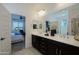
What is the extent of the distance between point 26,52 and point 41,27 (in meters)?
0.55

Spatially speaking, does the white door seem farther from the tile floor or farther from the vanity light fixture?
the vanity light fixture

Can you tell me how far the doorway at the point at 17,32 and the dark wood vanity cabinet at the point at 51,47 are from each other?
0.76 feet

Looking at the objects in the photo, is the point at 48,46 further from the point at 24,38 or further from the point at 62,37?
the point at 24,38

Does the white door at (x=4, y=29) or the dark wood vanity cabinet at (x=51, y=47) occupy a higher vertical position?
the white door at (x=4, y=29)

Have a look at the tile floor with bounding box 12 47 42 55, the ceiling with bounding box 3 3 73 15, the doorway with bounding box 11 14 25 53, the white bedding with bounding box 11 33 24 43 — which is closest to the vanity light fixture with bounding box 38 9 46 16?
the ceiling with bounding box 3 3 73 15

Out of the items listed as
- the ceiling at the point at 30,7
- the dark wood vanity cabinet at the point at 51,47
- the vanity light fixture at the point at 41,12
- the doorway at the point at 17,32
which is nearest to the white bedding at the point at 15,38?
the doorway at the point at 17,32

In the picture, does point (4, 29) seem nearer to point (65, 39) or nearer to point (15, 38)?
point (15, 38)

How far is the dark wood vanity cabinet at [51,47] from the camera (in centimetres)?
208

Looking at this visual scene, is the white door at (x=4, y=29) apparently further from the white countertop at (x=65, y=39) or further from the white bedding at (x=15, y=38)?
the white countertop at (x=65, y=39)

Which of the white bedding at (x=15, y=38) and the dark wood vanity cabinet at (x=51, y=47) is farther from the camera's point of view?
the white bedding at (x=15, y=38)

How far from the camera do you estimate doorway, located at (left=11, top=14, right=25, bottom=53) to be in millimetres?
2168

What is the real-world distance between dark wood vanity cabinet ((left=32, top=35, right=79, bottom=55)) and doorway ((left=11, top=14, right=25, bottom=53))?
0.23m

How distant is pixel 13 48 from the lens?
7.34ft

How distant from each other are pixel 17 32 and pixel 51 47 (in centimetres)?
70
